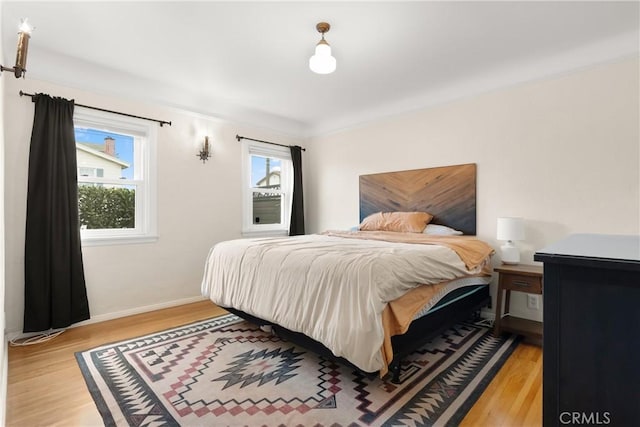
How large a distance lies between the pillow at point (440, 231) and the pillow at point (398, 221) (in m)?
0.06

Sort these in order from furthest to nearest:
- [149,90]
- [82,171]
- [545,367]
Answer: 1. [149,90]
2. [82,171]
3. [545,367]

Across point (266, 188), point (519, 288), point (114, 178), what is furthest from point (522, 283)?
point (114, 178)

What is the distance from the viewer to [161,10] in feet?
7.01

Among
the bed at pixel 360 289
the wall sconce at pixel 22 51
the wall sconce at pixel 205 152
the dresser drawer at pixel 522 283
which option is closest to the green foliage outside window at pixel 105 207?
the wall sconce at pixel 205 152

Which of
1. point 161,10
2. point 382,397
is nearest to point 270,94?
point 161,10

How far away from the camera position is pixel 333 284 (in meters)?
1.84

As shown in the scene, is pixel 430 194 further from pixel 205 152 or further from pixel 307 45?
pixel 205 152

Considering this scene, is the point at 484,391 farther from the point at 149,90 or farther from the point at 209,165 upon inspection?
the point at 149,90

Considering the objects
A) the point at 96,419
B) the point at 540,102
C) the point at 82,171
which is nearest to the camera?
the point at 96,419

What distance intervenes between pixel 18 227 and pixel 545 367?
3.62m

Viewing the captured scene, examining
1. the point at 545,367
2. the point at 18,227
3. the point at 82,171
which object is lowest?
the point at 545,367

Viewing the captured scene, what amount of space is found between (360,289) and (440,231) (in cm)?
190
